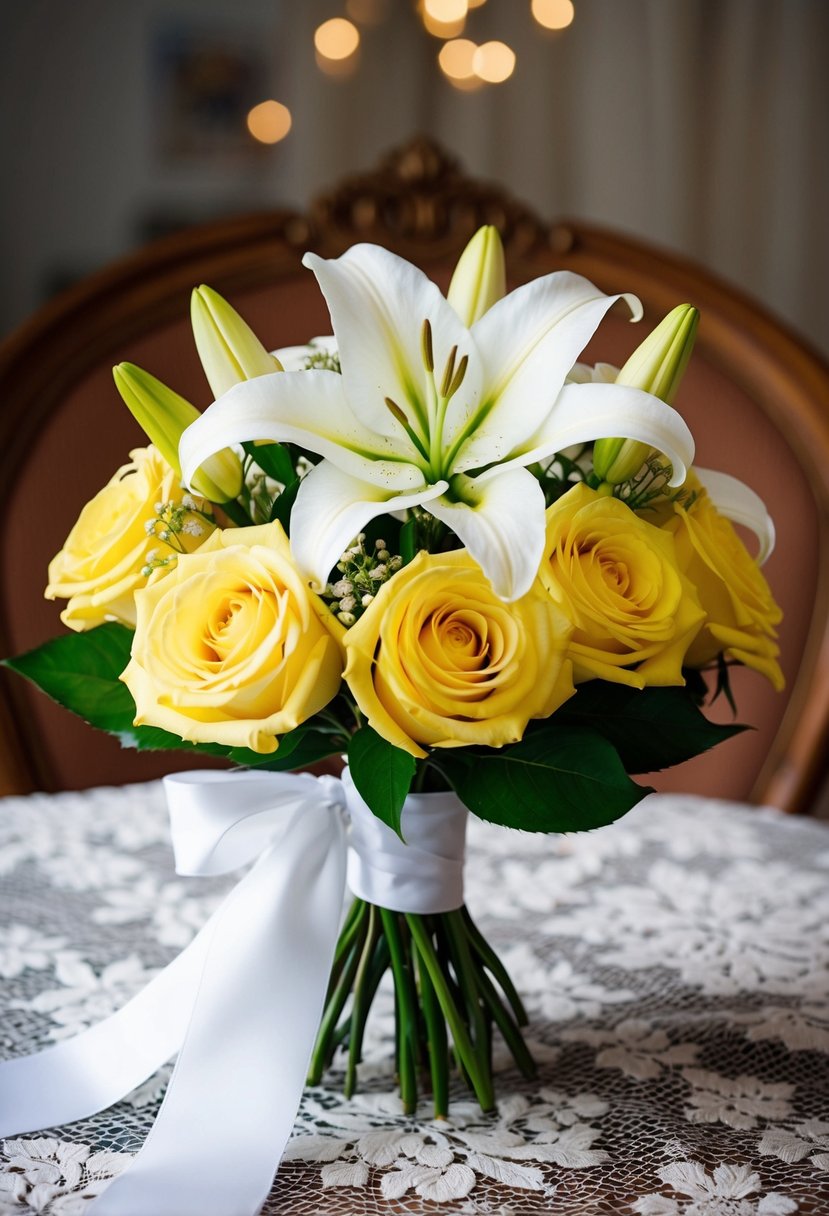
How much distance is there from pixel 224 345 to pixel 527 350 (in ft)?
0.46

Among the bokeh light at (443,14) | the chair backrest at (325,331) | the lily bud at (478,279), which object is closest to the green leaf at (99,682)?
the lily bud at (478,279)

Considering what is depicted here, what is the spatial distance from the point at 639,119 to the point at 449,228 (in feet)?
4.11

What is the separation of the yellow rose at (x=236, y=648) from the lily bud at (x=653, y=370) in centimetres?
15

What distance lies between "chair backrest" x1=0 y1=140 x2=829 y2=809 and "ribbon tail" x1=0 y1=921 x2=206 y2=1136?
703 millimetres

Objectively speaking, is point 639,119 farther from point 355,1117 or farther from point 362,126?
point 355,1117

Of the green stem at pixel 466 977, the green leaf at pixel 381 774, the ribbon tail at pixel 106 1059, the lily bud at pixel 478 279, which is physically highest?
the lily bud at pixel 478 279

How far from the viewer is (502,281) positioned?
1.85ft

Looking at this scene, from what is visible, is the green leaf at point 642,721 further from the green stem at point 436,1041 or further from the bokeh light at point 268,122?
the bokeh light at point 268,122

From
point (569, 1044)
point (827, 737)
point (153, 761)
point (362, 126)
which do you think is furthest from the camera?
point (362, 126)

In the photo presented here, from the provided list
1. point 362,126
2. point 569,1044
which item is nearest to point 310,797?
point 569,1044

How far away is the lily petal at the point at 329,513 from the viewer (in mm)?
462

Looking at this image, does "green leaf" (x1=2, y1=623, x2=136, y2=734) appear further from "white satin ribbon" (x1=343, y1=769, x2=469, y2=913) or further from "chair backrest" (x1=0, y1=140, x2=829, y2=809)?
"chair backrest" (x1=0, y1=140, x2=829, y2=809)

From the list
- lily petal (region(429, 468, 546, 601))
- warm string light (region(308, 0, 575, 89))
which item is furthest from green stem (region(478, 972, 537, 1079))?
warm string light (region(308, 0, 575, 89))

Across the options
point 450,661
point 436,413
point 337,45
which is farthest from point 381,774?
point 337,45
